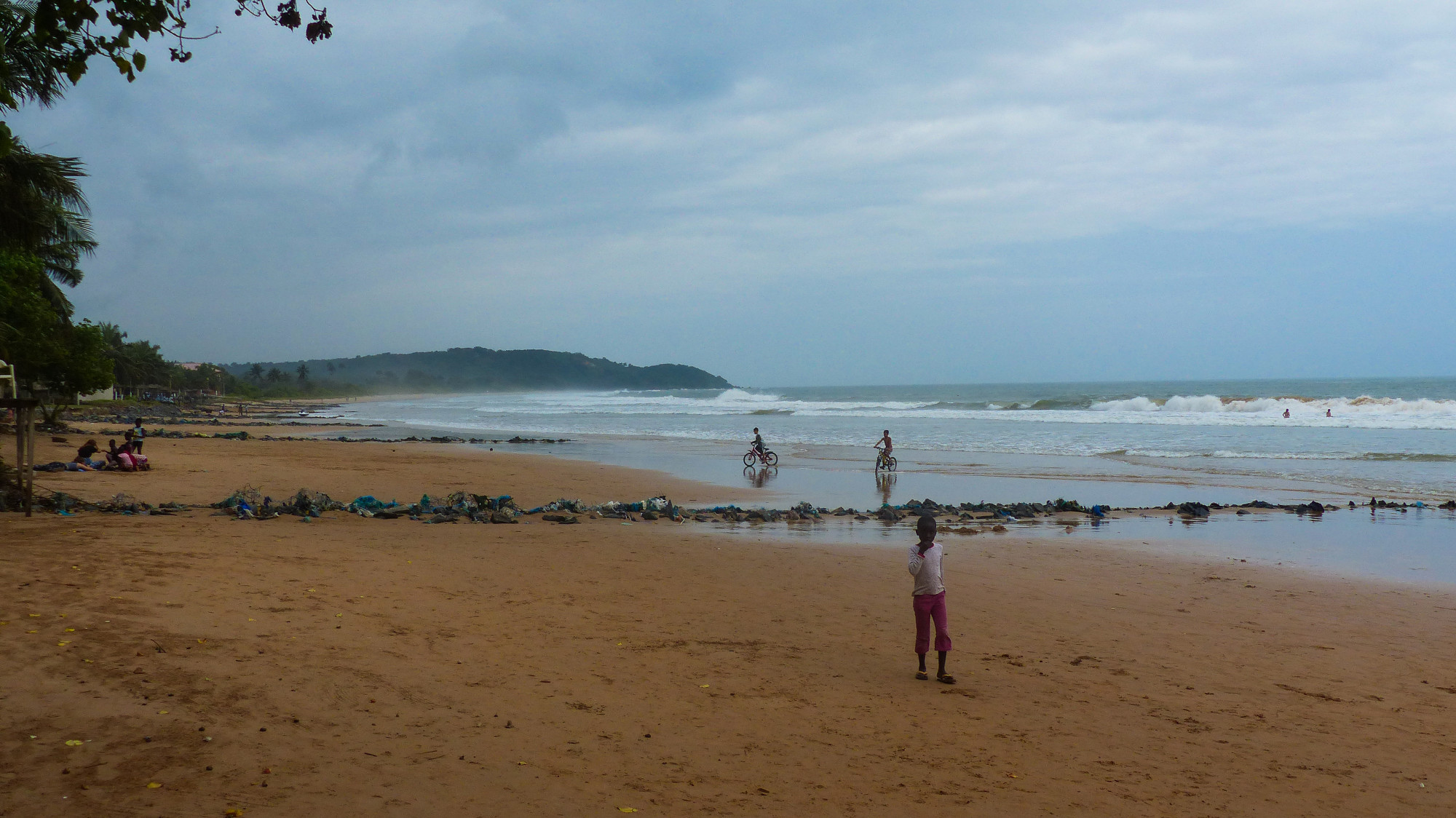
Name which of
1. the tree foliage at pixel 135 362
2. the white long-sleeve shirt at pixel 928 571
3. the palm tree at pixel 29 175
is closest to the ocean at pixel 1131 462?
the white long-sleeve shirt at pixel 928 571

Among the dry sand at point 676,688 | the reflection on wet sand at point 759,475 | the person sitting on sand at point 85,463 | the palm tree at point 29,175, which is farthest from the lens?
the reflection on wet sand at point 759,475

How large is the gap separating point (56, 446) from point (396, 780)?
2466cm

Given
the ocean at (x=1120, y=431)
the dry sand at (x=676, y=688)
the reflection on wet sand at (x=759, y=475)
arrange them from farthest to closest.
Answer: the ocean at (x=1120, y=431), the reflection on wet sand at (x=759, y=475), the dry sand at (x=676, y=688)

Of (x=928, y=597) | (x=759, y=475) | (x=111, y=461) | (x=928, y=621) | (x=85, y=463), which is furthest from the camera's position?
(x=759, y=475)

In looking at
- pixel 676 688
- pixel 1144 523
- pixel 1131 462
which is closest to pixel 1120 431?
pixel 1131 462

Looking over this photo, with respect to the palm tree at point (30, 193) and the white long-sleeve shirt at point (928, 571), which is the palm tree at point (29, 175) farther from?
the white long-sleeve shirt at point (928, 571)

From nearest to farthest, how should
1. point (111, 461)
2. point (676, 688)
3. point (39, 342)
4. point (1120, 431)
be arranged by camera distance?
point (676, 688) < point (111, 461) < point (39, 342) < point (1120, 431)

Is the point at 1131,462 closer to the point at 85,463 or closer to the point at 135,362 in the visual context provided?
the point at 85,463

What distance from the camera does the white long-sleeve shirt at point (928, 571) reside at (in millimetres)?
6262

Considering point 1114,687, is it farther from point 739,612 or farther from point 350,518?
point 350,518

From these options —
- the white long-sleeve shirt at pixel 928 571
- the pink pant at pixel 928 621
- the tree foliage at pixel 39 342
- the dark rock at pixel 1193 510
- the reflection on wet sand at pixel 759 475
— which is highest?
the tree foliage at pixel 39 342

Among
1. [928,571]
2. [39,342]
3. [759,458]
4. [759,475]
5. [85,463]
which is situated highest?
[39,342]

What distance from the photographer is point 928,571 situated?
628 centimetres

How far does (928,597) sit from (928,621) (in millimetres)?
195
